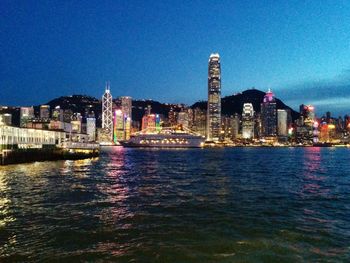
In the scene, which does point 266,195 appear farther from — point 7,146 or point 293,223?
point 7,146

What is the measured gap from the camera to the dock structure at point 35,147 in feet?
236

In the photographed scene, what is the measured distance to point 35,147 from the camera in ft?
293

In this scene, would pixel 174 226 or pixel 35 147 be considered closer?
pixel 174 226

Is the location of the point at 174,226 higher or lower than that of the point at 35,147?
lower

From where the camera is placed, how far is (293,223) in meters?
19.3

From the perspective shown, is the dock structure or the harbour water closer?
the harbour water

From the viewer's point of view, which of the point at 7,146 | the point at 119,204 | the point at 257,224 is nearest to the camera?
the point at 257,224

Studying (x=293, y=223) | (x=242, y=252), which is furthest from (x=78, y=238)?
(x=293, y=223)

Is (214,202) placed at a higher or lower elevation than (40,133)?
lower

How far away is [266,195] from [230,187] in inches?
226

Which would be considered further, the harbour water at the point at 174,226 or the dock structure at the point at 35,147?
the dock structure at the point at 35,147

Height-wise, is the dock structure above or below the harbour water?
above

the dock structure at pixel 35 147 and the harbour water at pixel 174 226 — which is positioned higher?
the dock structure at pixel 35 147

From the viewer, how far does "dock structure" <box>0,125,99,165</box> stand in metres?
72.1
